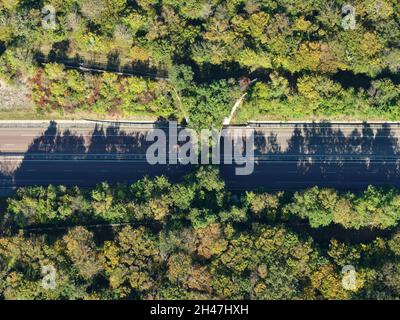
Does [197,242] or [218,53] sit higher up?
[218,53]

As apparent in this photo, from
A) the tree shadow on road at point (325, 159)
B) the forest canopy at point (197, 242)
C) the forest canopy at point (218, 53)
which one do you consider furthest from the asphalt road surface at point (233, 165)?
the forest canopy at point (197, 242)

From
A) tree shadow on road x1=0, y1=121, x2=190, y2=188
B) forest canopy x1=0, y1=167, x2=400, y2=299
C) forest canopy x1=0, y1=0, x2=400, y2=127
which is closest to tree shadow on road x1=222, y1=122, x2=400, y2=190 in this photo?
forest canopy x1=0, y1=0, x2=400, y2=127

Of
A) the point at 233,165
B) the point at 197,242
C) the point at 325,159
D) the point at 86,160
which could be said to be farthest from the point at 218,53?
the point at 197,242

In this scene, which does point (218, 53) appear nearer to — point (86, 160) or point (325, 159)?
point (325, 159)

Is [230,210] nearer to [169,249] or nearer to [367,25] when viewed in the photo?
[169,249]

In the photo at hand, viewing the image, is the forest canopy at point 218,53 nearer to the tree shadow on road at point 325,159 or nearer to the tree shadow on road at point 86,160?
the tree shadow on road at point 325,159

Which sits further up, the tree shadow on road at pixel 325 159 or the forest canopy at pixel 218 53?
the forest canopy at pixel 218 53

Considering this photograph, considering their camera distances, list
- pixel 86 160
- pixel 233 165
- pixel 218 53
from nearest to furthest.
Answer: pixel 218 53 < pixel 233 165 < pixel 86 160

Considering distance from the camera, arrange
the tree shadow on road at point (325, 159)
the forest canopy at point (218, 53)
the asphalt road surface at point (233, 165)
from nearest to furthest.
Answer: the forest canopy at point (218, 53)
the tree shadow on road at point (325, 159)
the asphalt road surface at point (233, 165)

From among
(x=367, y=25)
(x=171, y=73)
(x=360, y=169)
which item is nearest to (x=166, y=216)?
(x=171, y=73)
